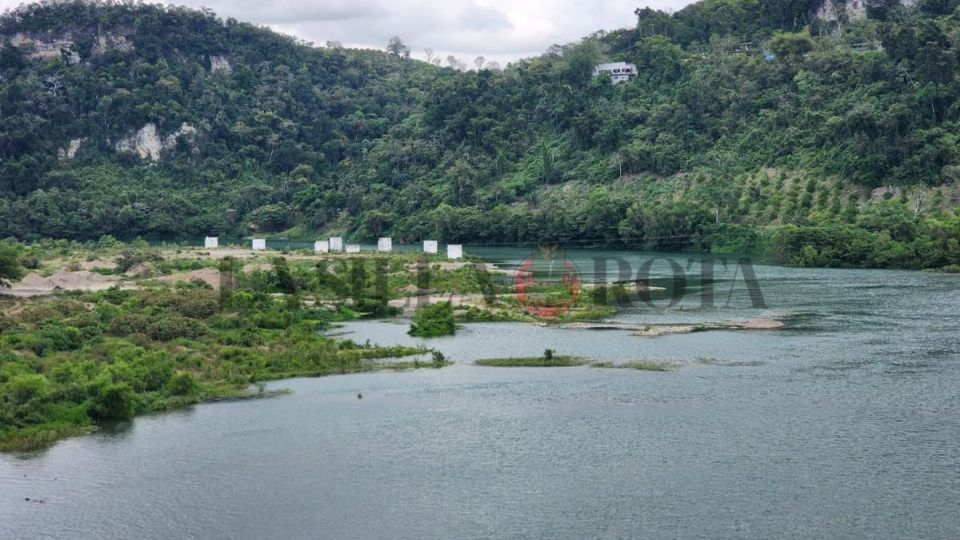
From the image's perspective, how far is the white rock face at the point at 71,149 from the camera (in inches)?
5561

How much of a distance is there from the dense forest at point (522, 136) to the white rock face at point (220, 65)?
2.30ft

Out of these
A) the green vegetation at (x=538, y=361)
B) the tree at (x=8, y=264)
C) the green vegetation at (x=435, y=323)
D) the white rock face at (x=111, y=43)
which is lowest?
the green vegetation at (x=538, y=361)

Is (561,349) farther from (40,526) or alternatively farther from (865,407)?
(40,526)

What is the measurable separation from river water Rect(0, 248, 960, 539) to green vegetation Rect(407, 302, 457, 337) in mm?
7066

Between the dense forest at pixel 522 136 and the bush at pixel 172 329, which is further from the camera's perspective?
the dense forest at pixel 522 136

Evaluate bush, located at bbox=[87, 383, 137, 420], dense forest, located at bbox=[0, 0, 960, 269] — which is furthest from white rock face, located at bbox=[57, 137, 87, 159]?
bush, located at bbox=[87, 383, 137, 420]

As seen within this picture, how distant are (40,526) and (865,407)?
26206 mm

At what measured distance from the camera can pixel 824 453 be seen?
102ft

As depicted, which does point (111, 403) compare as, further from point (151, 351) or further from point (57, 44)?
point (57, 44)

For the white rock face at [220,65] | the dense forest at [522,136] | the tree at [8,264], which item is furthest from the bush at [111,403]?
the white rock face at [220,65]

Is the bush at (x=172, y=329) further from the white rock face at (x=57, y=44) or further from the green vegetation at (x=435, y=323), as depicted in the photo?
the white rock face at (x=57, y=44)

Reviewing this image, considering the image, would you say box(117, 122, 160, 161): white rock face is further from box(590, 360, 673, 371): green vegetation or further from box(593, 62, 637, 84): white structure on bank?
box(590, 360, 673, 371): green vegetation

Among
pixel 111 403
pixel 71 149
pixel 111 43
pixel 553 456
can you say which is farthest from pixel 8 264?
pixel 111 43

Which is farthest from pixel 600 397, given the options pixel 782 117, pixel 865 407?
pixel 782 117
